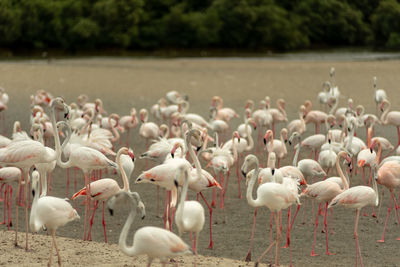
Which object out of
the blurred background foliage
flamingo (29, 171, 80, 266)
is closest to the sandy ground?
flamingo (29, 171, 80, 266)

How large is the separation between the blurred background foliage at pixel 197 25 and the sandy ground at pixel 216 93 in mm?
6397

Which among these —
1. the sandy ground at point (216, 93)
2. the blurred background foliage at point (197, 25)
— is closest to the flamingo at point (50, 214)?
the sandy ground at point (216, 93)

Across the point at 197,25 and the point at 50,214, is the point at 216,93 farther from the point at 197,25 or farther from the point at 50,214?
the point at 197,25

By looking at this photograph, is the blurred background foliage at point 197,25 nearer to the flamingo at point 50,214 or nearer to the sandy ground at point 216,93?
the sandy ground at point 216,93

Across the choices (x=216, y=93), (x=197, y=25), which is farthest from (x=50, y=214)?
(x=197, y=25)

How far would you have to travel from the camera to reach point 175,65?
83.5ft

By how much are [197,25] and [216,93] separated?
18.9 metres

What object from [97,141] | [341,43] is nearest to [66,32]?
[341,43]

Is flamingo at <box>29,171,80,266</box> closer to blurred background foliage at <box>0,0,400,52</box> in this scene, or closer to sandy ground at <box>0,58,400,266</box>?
sandy ground at <box>0,58,400,266</box>

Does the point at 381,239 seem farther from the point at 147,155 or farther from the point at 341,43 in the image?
the point at 341,43

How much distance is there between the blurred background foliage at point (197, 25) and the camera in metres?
35.0

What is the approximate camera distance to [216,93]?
17.6m

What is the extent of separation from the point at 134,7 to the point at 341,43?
39.5 feet

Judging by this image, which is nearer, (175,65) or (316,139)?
(316,139)
